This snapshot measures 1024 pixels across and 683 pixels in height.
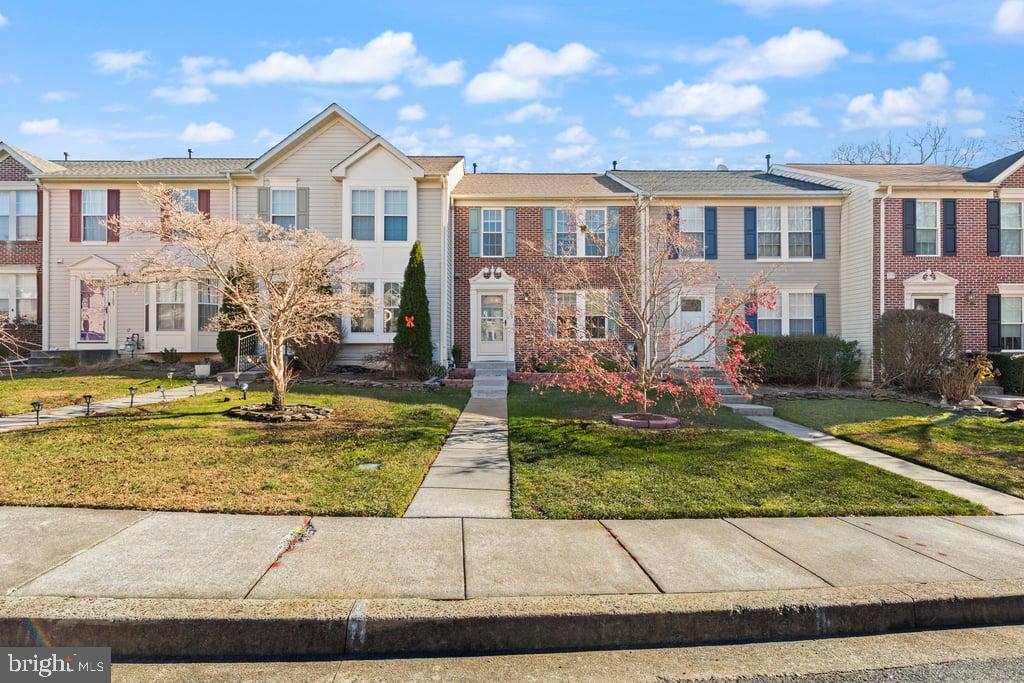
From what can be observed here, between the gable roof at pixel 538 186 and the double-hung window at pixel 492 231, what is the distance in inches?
23.4

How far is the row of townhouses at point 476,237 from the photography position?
56.3 feet

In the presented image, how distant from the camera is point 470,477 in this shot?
6691 millimetres

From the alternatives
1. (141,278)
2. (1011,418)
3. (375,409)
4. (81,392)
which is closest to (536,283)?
(375,409)

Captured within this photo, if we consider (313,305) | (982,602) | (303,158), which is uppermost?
(303,158)

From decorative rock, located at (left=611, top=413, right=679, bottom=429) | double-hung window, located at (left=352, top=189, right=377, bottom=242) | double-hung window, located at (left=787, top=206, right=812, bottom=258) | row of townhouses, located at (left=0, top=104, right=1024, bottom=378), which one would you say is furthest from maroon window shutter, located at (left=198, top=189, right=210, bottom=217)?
double-hung window, located at (left=787, top=206, right=812, bottom=258)

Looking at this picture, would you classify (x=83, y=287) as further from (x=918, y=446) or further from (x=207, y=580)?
(x=918, y=446)

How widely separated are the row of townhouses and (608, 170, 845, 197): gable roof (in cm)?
13

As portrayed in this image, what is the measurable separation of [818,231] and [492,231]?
33.8ft

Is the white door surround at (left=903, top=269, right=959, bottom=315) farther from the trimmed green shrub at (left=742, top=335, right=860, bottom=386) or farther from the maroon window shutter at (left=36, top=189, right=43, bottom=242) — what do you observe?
the maroon window shutter at (left=36, top=189, right=43, bottom=242)

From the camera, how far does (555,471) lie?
6.84 m

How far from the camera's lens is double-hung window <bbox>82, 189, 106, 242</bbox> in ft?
59.3

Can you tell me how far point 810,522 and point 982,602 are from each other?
1.53 m

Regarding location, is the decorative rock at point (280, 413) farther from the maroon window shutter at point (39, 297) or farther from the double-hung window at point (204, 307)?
the maroon window shutter at point (39, 297)

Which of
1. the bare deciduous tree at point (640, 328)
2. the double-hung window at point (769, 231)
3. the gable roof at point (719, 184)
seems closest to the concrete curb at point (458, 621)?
the bare deciduous tree at point (640, 328)
